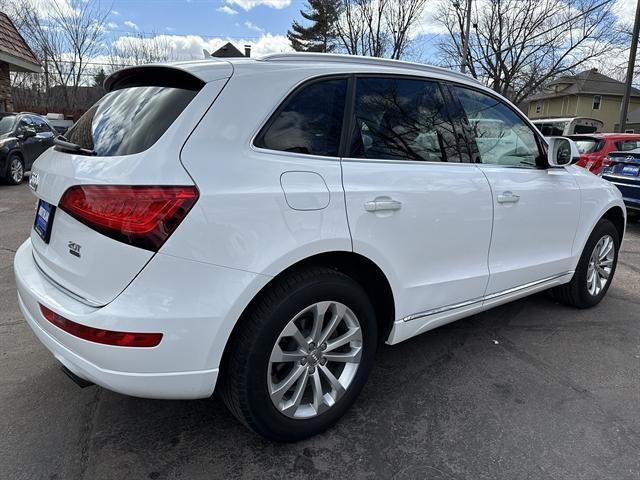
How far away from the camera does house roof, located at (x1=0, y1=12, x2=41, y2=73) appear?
13.0 meters

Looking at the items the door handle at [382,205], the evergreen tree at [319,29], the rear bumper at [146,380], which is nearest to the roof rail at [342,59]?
the door handle at [382,205]

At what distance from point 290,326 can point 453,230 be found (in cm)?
116

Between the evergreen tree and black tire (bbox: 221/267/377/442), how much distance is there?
29.8 meters

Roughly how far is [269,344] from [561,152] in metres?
2.80

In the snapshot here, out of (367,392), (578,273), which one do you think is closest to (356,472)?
(367,392)

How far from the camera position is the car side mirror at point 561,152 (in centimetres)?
355

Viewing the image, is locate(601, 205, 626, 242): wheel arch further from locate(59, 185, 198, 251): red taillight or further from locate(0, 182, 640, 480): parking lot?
locate(59, 185, 198, 251): red taillight

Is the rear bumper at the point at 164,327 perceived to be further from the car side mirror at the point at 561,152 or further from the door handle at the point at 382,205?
the car side mirror at the point at 561,152

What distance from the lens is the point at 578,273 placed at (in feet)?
13.4

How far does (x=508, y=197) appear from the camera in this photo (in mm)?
3080

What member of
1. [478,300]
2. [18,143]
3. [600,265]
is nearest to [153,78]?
[478,300]

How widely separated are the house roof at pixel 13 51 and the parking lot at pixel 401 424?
12448mm

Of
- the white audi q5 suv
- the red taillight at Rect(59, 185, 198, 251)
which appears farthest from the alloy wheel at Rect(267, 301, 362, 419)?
the red taillight at Rect(59, 185, 198, 251)

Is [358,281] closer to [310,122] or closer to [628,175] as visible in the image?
[310,122]
